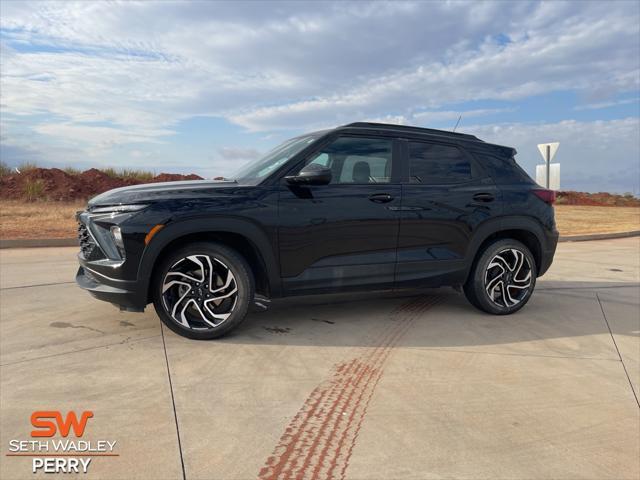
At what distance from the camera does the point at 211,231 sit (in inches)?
166

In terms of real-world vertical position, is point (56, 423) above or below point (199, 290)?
below

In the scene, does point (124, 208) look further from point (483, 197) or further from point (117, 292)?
point (483, 197)

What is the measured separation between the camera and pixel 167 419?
2.95 m

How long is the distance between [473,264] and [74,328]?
3864mm

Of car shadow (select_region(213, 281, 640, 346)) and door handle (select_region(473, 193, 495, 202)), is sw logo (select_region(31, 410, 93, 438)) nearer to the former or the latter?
car shadow (select_region(213, 281, 640, 346))

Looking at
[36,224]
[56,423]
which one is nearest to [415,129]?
[56,423]

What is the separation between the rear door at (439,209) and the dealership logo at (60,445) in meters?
2.97

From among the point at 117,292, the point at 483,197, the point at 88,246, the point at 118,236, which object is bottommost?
the point at 117,292

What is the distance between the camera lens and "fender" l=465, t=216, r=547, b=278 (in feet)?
17.0

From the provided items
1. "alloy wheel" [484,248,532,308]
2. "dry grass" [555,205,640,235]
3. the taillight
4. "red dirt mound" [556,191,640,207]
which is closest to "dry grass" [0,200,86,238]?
"alloy wheel" [484,248,532,308]

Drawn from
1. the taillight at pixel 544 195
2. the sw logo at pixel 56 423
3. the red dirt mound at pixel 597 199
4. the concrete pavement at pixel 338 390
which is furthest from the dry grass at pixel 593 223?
the sw logo at pixel 56 423

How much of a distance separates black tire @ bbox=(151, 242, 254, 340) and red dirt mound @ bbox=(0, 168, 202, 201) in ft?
63.5

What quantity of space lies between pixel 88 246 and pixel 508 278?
4081 millimetres

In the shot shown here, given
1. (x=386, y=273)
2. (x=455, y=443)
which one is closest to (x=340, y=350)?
(x=386, y=273)
